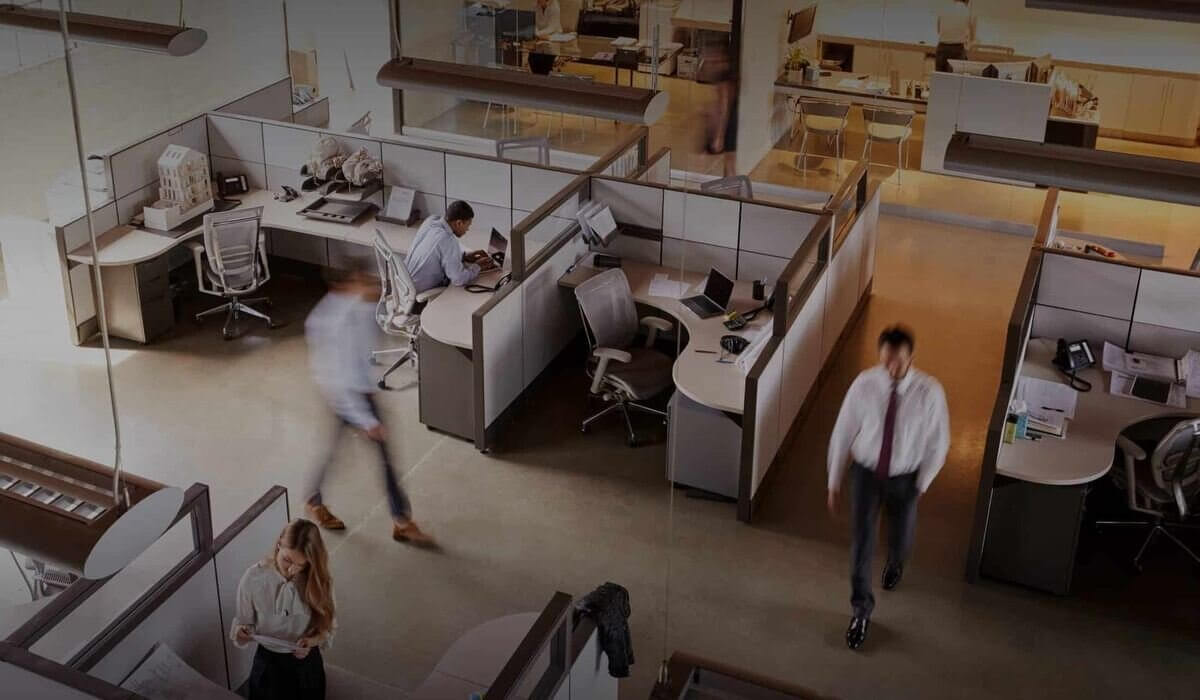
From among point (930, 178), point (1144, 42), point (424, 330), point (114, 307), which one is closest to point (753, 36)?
point (930, 178)

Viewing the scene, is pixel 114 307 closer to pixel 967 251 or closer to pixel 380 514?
pixel 380 514

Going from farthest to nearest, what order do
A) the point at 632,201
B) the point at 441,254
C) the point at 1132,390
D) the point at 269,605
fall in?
the point at 632,201 → the point at 441,254 → the point at 1132,390 → the point at 269,605

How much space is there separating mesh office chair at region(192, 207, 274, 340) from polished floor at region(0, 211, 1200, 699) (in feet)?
0.67

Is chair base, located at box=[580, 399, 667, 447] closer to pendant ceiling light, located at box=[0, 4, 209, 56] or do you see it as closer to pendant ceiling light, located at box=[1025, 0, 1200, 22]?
pendant ceiling light, located at box=[0, 4, 209, 56]

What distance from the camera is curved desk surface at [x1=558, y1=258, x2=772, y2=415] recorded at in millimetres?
6051

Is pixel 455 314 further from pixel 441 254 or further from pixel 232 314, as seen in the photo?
pixel 232 314

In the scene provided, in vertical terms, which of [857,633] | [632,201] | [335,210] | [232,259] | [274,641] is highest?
[632,201]

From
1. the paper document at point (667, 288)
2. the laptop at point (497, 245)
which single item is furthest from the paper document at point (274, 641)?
the laptop at point (497, 245)

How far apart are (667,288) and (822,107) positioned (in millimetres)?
3800

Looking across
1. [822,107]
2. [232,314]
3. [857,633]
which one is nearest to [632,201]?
[232,314]

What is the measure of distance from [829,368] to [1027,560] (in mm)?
2055

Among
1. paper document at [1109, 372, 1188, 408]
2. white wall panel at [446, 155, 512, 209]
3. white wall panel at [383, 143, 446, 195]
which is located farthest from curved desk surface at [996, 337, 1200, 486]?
white wall panel at [383, 143, 446, 195]

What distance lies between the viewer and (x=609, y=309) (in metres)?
6.77

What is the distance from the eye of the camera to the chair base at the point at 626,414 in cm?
673
